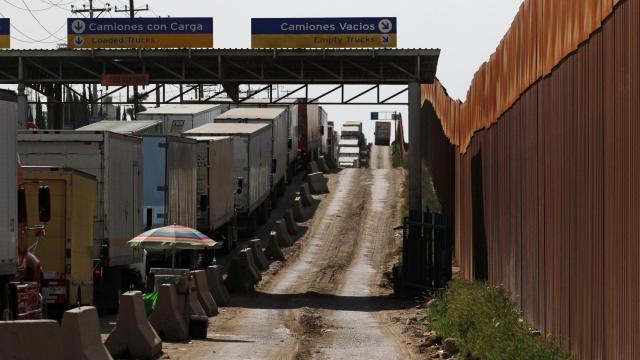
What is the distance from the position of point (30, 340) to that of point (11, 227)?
3.78 m

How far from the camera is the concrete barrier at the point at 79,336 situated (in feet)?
48.6

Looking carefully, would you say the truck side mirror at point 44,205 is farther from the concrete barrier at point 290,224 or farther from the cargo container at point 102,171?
the concrete barrier at point 290,224

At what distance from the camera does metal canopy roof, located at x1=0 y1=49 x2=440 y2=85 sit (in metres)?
39.7

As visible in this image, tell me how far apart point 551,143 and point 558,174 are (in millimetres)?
822

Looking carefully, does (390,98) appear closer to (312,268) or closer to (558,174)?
(312,268)

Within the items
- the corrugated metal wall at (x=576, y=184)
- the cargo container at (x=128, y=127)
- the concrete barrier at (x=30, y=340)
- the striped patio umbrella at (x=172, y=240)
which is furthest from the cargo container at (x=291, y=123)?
the concrete barrier at (x=30, y=340)

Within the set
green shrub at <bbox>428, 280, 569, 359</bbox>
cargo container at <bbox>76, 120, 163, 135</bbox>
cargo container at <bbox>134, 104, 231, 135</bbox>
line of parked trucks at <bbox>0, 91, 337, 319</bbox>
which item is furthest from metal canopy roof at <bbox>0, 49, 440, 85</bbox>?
green shrub at <bbox>428, 280, 569, 359</bbox>

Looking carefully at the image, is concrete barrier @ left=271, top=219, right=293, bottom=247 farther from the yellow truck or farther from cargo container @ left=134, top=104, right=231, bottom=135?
the yellow truck

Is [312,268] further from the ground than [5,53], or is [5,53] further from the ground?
[5,53]

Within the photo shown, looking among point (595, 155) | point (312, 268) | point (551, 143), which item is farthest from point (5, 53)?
point (595, 155)

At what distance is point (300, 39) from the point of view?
42.8m

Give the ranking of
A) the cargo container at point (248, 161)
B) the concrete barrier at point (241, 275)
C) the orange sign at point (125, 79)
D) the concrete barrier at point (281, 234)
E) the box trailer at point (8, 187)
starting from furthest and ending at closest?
the concrete barrier at point (281, 234) < the cargo container at point (248, 161) < the orange sign at point (125, 79) < the concrete barrier at point (241, 275) < the box trailer at point (8, 187)

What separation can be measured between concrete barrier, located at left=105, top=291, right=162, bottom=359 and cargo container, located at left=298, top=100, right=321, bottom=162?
1878 inches

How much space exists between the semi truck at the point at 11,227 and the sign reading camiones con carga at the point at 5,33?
28505mm
